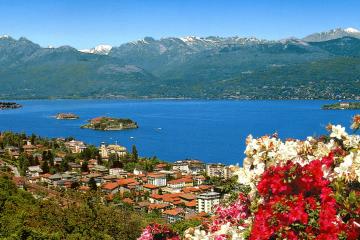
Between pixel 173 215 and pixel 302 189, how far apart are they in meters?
28.2

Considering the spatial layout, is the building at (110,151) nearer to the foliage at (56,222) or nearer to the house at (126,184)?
the house at (126,184)

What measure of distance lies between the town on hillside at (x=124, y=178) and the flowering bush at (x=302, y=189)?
79.2ft

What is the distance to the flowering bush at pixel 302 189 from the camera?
340 centimetres

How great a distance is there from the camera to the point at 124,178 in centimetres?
4350

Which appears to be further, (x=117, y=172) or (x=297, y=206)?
(x=117, y=172)

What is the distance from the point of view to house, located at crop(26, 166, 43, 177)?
137ft

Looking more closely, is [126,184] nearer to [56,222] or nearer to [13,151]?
[13,151]

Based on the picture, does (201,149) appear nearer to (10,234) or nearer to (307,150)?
(10,234)

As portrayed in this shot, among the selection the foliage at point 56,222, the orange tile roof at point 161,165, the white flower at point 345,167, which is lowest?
the orange tile roof at point 161,165

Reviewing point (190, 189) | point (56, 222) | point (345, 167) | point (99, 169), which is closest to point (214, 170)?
point (190, 189)

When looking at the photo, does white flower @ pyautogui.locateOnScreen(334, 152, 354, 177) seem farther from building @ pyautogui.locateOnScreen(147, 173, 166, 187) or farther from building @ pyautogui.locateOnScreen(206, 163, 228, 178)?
building @ pyautogui.locateOnScreen(206, 163, 228, 178)

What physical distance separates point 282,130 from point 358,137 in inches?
3072

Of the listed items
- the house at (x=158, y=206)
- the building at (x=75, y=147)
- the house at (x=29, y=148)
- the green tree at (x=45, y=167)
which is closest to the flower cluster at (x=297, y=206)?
the house at (x=158, y=206)


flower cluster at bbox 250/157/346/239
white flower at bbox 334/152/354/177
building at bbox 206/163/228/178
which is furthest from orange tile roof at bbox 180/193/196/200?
white flower at bbox 334/152/354/177
